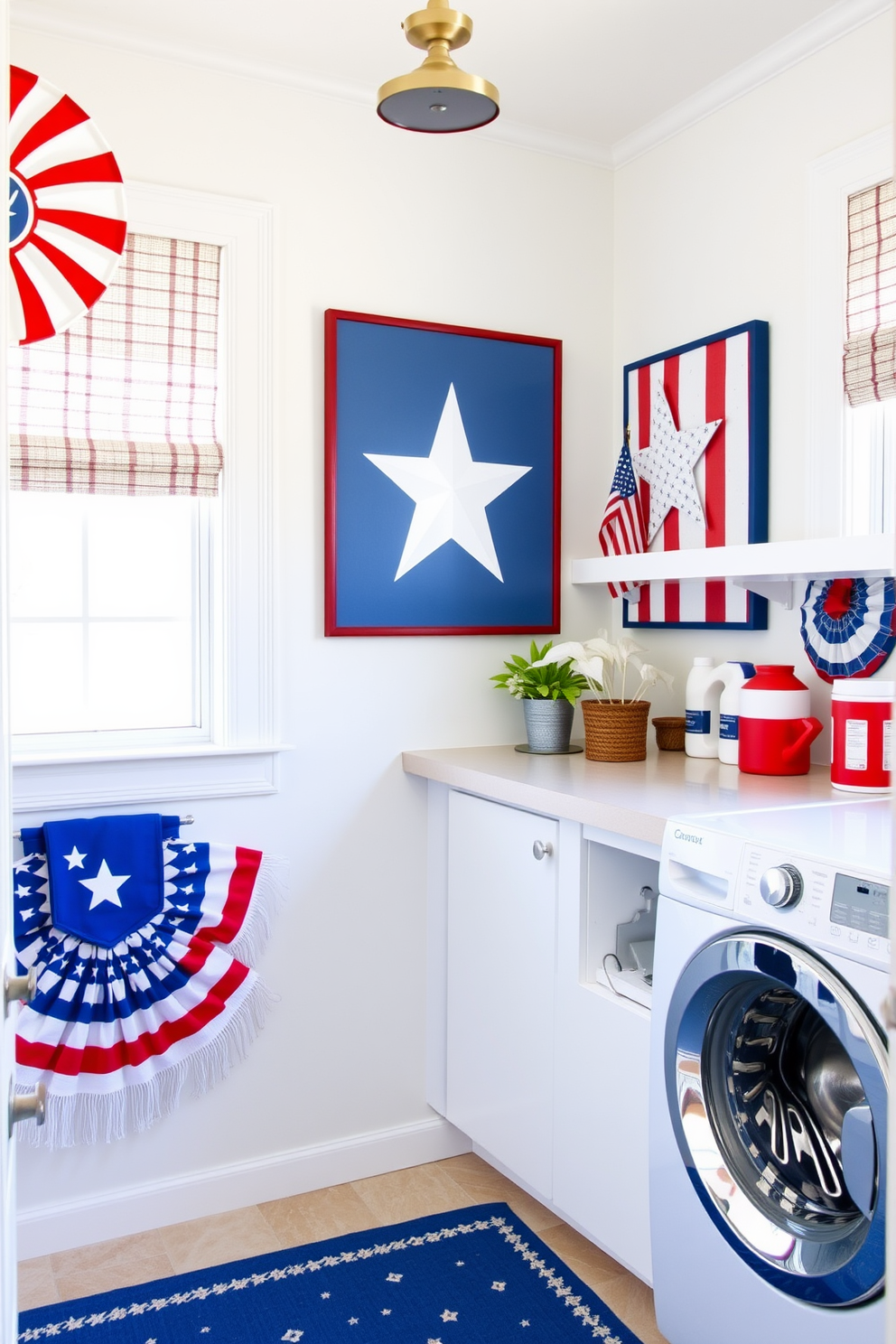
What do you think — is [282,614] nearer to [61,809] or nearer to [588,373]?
[61,809]

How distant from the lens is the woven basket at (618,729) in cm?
260

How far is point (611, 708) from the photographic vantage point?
8.55 ft

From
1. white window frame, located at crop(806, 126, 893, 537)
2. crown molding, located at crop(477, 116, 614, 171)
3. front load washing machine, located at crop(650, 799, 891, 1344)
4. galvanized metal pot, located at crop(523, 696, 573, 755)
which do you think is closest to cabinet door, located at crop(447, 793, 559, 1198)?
galvanized metal pot, located at crop(523, 696, 573, 755)

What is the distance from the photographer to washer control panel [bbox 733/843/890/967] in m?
1.46

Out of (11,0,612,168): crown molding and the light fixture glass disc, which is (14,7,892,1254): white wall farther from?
the light fixture glass disc

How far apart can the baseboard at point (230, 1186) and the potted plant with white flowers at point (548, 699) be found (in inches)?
39.3

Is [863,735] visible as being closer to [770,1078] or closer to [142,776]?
[770,1078]

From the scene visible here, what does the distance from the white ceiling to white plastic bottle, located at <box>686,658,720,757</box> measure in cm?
136

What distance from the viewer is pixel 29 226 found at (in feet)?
6.54

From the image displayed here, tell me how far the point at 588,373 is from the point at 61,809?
1760 mm

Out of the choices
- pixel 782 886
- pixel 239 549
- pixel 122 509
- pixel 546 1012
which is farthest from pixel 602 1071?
pixel 122 509

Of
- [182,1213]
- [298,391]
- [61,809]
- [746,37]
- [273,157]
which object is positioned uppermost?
[746,37]

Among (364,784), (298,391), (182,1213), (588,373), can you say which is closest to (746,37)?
(588,373)

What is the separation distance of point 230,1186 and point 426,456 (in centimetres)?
179
